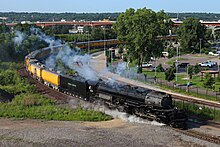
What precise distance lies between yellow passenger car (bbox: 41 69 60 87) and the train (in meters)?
0.13

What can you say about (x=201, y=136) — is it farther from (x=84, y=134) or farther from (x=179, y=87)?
(x=179, y=87)

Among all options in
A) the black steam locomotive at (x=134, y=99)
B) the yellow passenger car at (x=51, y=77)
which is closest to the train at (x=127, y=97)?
the black steam locomotive at (x=134, y=99)

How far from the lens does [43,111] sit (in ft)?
122

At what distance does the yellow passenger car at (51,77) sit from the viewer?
162 feet

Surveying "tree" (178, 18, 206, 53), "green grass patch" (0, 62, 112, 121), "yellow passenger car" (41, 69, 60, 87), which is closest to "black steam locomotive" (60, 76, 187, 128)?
"green grass patch" (0, 62, 112, 121)

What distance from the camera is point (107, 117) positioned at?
1403 inches

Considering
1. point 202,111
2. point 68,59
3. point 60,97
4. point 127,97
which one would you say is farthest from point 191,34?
point 127,97

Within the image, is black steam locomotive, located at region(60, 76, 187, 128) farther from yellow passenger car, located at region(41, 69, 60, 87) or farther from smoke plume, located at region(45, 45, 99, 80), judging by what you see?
smoke plume, located at region(45, 45, 99, 80)

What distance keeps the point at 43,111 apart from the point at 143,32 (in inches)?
1403

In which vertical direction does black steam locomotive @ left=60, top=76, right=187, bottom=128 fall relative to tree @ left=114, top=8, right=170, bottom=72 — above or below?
below

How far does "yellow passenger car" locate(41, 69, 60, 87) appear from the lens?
49281 millimetres

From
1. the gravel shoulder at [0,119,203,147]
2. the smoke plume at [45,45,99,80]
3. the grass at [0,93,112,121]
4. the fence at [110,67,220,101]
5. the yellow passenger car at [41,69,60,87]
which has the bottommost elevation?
the gravel shoulder at [0,119,203,147]

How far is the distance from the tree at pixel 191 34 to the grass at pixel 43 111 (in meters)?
73.0

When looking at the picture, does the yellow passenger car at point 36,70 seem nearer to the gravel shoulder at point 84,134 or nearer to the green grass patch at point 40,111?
the green grass patch at point 40,111
